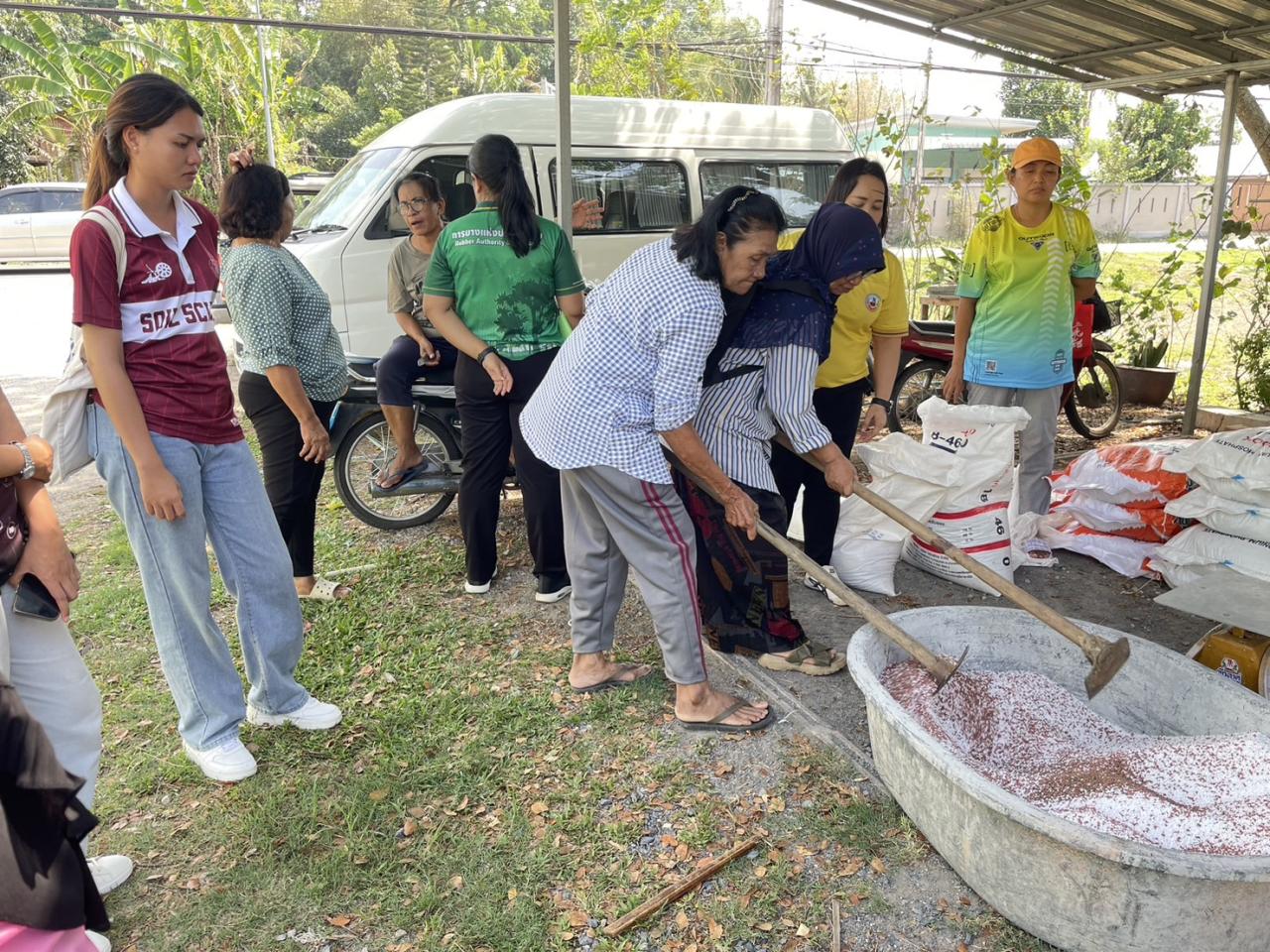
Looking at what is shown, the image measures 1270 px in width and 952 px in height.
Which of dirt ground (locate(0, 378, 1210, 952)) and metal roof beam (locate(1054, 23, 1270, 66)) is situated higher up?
metal roof beam (locate(1054, 23, 1270, 66))

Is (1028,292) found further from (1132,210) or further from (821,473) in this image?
(1132,210)

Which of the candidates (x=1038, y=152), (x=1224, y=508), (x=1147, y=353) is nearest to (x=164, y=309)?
(x=1038, y=152)

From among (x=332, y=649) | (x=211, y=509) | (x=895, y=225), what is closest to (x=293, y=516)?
(x=332, y=649)

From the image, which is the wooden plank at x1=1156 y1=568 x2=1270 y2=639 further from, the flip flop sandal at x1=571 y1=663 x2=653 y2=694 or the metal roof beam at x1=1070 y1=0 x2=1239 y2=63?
the metal roof beam at x1=1070 y1=0 x2=1239 y2=63

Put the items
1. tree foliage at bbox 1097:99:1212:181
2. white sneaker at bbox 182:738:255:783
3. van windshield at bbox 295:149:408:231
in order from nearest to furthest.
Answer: white sneaker at bbox 182:738:255:783
van windshield at bbox 295:149:408:231
tree foliage at bbox 1097:99:1212:181

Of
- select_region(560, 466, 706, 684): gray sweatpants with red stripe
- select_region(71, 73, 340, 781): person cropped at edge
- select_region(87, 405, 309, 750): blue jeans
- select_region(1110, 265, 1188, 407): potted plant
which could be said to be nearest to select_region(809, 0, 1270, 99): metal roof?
select_region(1110, 265, 1188, 407): potted plant

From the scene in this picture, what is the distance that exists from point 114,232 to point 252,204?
101 cm

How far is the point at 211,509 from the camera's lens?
279 cm

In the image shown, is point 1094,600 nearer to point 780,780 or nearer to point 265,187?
point 780,780

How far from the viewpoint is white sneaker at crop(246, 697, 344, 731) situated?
124 inches

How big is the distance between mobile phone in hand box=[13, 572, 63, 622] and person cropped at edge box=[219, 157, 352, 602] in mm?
1588

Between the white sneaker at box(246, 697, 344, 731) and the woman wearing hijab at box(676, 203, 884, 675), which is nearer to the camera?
the woman wearing hijab at box(676, 203, 884, 675)

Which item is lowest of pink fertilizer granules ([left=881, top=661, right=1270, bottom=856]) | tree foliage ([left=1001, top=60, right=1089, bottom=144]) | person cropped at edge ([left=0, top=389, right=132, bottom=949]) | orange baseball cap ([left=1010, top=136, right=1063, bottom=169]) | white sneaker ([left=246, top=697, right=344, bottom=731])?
white sneaker ([left=246, top=697, right=344, bottom=731])

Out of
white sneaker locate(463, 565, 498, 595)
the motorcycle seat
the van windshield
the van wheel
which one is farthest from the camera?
the van windshield
